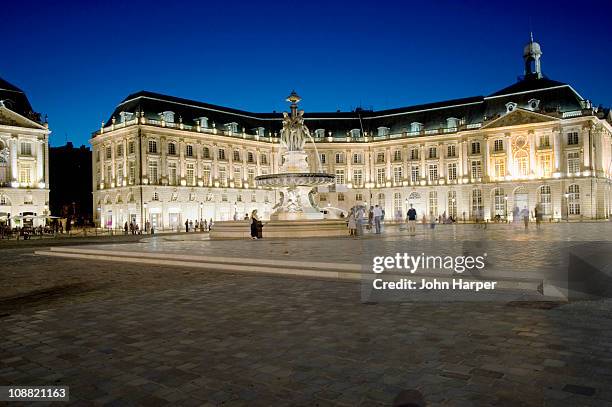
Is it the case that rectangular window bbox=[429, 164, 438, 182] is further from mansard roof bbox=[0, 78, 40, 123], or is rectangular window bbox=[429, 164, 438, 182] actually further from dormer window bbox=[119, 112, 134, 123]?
mansard roof bbox=[0, 78, 40, 123]

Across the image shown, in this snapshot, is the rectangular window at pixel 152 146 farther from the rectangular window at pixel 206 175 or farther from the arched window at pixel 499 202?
the arched window at pixel 499 202

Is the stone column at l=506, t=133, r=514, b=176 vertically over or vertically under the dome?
under

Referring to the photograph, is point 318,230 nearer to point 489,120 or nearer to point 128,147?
point 128,147

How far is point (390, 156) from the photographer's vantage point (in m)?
73.6

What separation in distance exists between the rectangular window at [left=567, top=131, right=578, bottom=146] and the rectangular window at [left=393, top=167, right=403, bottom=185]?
73.4 ft

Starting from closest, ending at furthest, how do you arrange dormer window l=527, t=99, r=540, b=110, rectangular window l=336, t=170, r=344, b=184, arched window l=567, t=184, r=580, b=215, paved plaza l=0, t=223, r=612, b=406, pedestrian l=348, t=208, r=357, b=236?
paved plaza l=0, t=223, r=612, b=406 < pedestrian l=348, t=208, r=357, b=236 < arched window l=567, t=184, r=580, b=215 < dormer window l=527, t=99, r=540, b=110 < rectangular window l=336, t=170, r=344, b=184

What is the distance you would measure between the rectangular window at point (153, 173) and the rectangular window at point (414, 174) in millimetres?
35470

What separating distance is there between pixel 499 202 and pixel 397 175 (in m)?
15.3

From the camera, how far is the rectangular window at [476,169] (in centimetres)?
6606

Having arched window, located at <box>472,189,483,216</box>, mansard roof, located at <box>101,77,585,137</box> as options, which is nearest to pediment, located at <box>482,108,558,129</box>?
mansard roof, located at <box>101,77,585,137</box>

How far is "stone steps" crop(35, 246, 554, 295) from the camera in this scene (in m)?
8.77

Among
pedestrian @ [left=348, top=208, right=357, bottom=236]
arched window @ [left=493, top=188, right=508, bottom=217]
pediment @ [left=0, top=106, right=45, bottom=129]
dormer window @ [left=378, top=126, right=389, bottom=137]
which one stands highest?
dormer window @ [left=378, top=126, right=389, bottom=137]

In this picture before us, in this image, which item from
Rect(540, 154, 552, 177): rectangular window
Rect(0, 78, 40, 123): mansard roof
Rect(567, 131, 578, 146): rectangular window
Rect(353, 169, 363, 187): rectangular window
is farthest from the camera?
Rect(353, 169, 363, 187): rectangular window

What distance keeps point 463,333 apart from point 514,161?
206 ft
